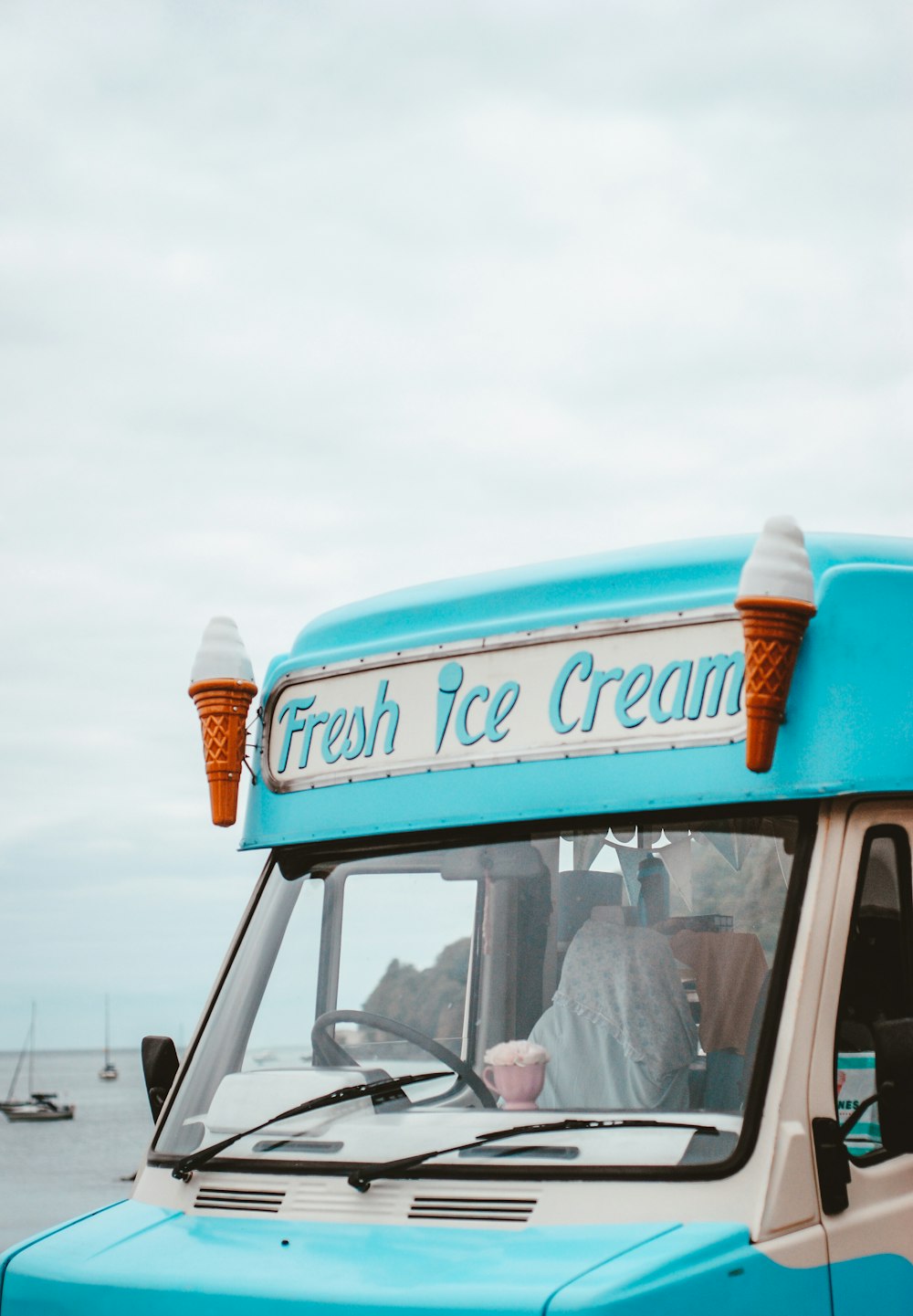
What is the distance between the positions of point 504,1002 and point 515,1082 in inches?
19.0

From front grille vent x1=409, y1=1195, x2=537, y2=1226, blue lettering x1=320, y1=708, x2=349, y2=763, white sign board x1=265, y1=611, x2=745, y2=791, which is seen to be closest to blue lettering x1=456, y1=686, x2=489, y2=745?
white sign board x1=265, y1=611, x2=745, y2=791

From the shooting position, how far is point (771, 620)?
3664 mm

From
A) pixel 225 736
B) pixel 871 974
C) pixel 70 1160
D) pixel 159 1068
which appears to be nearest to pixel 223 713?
pixel 225 736

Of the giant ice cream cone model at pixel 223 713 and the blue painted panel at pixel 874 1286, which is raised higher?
the giant ice cream cone model at pixel 223 713

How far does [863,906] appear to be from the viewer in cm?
372

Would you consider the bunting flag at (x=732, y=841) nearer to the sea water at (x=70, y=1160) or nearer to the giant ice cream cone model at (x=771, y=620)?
the giant ice cream cone model at (x=771, y=620)

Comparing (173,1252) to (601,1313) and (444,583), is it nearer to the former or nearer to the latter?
(601,1313)

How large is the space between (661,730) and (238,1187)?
4.78ft

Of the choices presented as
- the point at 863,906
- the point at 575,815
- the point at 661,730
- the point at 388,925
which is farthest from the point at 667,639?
the point at 388,925

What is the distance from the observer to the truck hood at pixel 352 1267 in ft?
10.3

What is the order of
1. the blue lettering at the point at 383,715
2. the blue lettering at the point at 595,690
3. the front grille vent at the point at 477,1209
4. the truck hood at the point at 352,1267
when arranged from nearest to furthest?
the truck hood at the point at 352,1267 → the front grille vent at the point at 477,1209 → the blue lettering at the point at 595,690 → the blue lettering at the point at 383,715

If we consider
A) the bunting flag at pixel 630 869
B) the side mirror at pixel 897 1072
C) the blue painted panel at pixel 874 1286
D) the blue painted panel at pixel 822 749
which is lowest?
the blue painted panel at pixel 874 1286

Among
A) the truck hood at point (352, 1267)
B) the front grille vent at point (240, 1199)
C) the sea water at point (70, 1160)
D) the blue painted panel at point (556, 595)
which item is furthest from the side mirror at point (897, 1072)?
the sea water at point (70, 1160)

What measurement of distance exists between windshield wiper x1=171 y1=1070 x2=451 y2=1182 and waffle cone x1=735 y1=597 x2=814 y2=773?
1119mm
